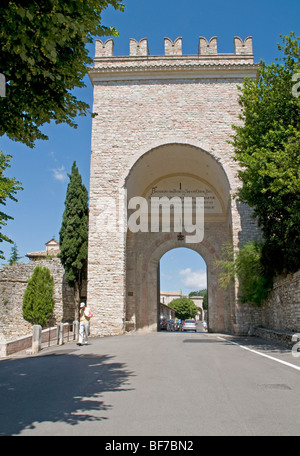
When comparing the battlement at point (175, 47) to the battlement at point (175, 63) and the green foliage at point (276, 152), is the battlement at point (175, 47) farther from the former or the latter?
the green foliage at point (276, 152)

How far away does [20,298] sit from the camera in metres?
19.3

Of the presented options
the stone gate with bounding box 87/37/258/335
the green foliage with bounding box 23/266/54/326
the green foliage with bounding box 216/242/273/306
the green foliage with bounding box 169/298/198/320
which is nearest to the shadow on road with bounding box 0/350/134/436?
the green foliage with bounding box 216/242/273/306

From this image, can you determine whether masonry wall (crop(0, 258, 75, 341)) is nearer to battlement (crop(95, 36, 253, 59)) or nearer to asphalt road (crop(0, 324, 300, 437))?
battlement (crop(95, 36, 253, 59))

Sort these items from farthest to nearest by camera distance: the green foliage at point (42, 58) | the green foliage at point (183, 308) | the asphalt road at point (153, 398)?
the green foliage at point (183, 308) < the green foliage at point (42, 58) < the asphalt road at point (153, 398)

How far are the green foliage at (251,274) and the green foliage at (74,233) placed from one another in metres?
6.85

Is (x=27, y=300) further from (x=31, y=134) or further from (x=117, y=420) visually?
(x=117, y=420)

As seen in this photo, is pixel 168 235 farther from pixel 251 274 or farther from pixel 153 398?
pixel 153 398

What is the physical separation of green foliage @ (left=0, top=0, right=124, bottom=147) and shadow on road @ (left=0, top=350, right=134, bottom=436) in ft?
A: 12.5

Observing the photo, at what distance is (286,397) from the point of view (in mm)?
4324

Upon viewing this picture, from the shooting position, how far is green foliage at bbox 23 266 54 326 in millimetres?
18297

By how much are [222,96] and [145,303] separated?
431 inches

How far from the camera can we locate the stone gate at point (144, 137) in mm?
15938

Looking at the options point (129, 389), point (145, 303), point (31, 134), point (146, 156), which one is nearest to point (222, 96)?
point (146, 156)

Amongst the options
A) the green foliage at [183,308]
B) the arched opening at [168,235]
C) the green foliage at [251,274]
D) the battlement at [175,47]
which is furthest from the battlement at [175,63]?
the green foliage at [183,308]
